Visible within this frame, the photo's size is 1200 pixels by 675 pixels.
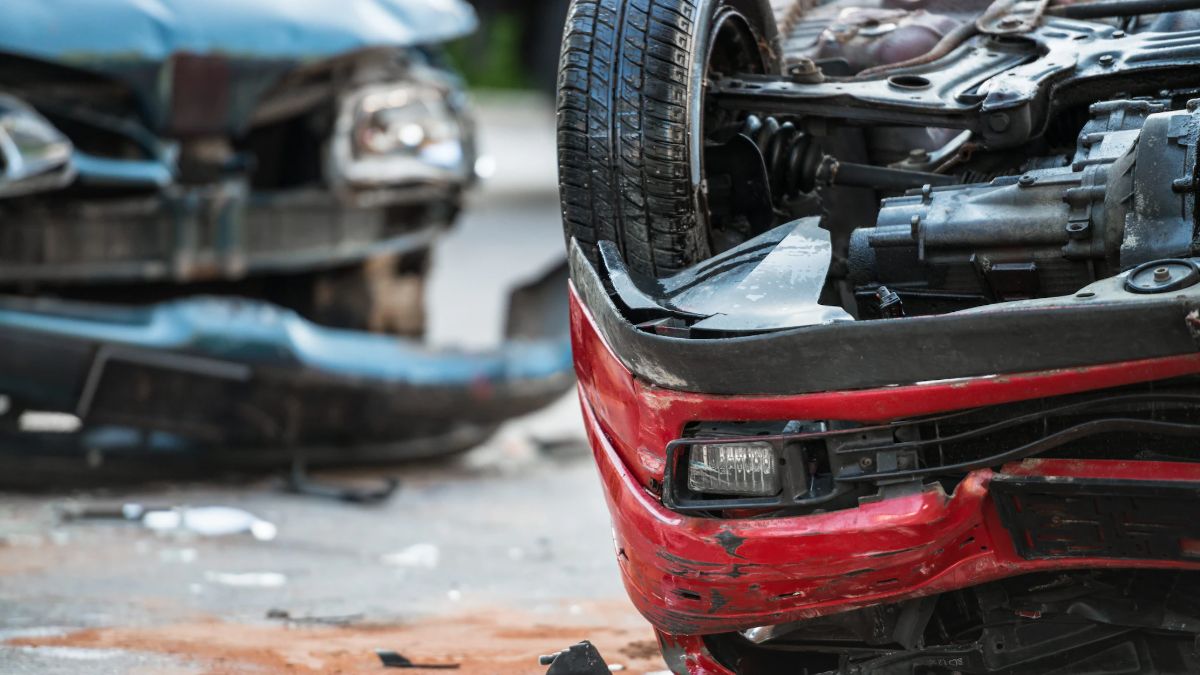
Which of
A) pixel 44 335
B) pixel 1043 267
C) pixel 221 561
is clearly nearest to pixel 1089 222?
pixel 1043 267

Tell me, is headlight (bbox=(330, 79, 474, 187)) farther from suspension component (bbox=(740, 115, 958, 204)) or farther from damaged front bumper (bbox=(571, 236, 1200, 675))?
damaged front bumper (bbox=(571, 236, 1200, 675))

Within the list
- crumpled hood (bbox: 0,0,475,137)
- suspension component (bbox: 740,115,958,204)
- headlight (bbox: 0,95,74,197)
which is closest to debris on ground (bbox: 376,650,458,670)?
suspension component (bbox: 740,115,958,204)

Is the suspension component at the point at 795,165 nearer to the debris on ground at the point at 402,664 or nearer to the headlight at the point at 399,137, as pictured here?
the debris on ground at the point at 402,664

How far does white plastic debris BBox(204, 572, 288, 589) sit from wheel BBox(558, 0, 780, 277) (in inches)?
57.9

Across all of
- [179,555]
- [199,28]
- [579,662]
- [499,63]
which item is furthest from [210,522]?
[499,63]

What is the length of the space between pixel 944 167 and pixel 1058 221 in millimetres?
632

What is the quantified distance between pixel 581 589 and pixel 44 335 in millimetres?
1753

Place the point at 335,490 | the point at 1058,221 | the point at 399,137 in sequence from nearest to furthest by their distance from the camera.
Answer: the point at 1058,221, the point at 335,490, the point at 399,137

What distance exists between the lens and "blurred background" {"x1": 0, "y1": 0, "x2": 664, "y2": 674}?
4.47 metres

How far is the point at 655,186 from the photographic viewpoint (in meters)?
3.34

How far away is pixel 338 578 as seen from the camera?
4.41m

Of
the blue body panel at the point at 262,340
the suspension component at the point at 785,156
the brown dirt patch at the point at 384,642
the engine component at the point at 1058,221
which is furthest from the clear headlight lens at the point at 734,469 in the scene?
the blue body panel at the point at 262,340

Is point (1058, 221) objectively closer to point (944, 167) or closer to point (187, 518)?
point (944, 167)

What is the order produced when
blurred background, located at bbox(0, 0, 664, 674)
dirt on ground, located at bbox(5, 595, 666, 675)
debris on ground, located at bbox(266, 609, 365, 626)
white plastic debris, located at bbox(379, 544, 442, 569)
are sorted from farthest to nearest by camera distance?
white plastic debris, located at bbox(379, 544, 442, 569) < blurred background, located at bbox(0, 0, 664, 674) < debris on ground, located at bbox(266, 609, 365, 626) < dirt on ground, located at bbox(5, 595, 666, 675)
